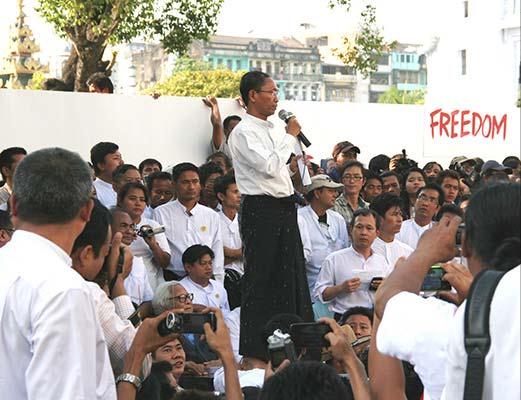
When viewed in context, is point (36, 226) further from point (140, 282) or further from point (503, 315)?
point (140, 282)

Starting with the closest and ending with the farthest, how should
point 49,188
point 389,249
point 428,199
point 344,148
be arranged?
point 49,188
point 389,249
point 428,199
point 344,148

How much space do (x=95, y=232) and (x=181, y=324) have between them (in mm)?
398

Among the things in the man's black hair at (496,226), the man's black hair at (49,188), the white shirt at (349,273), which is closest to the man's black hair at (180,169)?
the white shirt at (349,273)

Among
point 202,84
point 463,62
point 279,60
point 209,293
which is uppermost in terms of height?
point 279,60

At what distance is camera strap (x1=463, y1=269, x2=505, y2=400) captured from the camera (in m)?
2.43

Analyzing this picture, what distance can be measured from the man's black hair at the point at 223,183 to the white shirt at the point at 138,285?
173cm

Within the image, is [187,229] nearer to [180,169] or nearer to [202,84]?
[180,169]

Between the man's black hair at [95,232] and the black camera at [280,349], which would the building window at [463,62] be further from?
the man's black hair at [95,232]

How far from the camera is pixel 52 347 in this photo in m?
3.07

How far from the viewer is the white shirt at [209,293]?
Answer: 315 inches

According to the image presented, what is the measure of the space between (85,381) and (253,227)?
12.7ft

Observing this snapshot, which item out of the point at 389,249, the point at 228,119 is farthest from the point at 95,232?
the point at 228,119

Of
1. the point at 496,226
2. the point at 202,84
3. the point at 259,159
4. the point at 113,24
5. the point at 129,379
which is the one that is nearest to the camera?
the point at 496,226

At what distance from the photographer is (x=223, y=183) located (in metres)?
9.19
